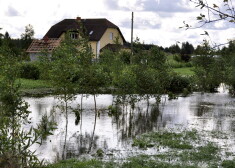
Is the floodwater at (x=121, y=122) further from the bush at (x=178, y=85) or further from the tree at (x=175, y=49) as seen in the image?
the tree at (x=175, y=49)

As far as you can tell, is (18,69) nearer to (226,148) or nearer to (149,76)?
(226,148)

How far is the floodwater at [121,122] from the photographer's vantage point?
1524cm

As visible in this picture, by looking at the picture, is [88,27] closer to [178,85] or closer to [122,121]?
[178,85]

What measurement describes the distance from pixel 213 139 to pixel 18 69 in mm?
8219

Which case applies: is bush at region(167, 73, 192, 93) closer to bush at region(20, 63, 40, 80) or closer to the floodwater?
the floodwater

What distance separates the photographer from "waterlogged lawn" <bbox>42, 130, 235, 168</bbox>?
12055 millimetres

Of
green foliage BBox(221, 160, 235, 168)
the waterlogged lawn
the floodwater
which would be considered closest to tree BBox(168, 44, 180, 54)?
the floodwater

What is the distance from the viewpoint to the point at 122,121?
21484 mm

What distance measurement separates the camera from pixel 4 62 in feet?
46.0

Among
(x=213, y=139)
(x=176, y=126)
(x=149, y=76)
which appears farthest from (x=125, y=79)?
(x=213, y=139)

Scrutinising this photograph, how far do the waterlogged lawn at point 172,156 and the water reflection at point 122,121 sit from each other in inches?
43.8

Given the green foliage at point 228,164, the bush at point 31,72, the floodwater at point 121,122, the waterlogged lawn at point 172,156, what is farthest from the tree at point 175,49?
the green foliage at point 228,164

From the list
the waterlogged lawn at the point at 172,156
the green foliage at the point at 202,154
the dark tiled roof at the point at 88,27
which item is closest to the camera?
the waterlogged lawn at the point at 172,156

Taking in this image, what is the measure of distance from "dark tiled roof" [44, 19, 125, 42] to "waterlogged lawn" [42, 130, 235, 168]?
2106 inches
